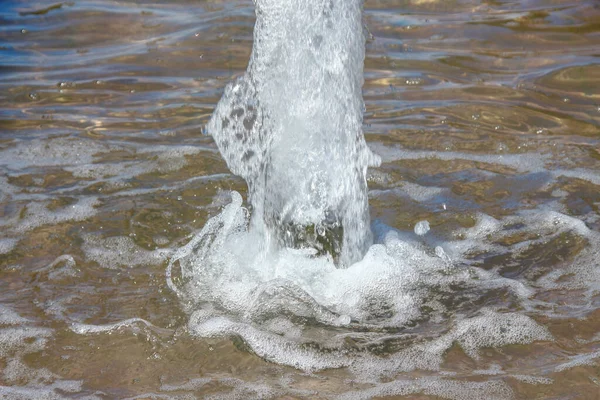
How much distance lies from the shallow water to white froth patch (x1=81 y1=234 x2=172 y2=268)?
0.04 ft

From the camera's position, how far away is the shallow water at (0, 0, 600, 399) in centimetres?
226

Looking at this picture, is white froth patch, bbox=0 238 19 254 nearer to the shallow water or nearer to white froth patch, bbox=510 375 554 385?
the shallow water

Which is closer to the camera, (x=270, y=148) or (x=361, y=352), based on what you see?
(x=361, y=352)

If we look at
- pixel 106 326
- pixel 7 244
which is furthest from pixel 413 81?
pixel 106 326

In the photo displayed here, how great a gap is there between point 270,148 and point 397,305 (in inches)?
27.9

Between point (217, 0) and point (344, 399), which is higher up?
point (217, 0)

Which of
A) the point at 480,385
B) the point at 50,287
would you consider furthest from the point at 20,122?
the point at 480,385

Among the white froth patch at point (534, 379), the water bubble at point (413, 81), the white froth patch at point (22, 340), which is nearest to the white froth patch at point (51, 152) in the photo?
the white froth patch at point (22, 340)

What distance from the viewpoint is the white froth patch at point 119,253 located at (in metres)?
2.90

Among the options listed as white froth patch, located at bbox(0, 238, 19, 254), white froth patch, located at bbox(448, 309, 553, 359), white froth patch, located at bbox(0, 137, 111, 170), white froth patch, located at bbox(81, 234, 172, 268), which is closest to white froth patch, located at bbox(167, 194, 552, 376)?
white froth patch, located at bbox(448, 309, 553, 359)

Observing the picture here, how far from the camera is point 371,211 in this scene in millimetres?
3270

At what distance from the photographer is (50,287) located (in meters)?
2.75

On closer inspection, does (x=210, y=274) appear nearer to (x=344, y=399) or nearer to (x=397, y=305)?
(x=397, y=305)

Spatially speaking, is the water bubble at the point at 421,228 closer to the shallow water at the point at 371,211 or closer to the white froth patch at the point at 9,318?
the shallow water at the point at 371,211
